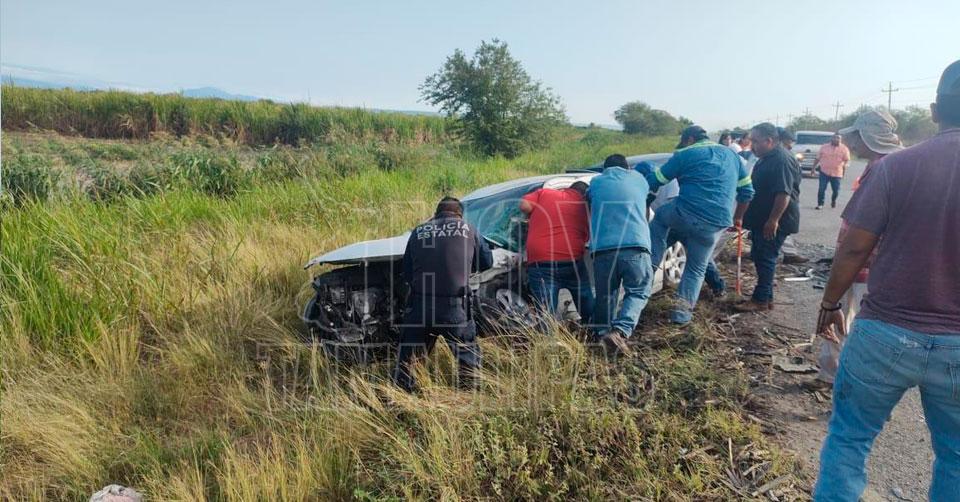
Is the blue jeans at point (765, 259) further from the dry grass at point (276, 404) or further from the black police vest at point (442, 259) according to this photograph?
the black police vest at point (442, 259)

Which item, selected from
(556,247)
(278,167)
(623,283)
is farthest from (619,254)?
(278,167)

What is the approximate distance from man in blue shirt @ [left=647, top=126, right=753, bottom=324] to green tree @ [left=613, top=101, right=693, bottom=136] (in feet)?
205

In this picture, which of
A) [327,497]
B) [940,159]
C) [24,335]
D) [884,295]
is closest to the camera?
[940,159]

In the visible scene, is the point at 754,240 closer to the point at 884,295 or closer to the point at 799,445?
the point at 799,445

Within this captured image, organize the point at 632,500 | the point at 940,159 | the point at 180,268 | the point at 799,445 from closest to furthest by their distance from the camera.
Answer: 1. the point at 940,159
2. the point at 632,500
3. the point at 799,445
4. the point at 180,268

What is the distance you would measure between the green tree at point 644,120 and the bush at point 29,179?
6269 cm

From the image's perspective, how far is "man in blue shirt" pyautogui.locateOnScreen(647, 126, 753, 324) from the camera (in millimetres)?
4504

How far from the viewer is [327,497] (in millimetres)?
2592

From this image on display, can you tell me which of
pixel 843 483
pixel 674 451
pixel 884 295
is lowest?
pixel 674 451

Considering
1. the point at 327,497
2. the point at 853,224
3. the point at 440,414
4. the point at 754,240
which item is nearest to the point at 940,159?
the point at 853,224

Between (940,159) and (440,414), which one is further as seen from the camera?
(440,414)

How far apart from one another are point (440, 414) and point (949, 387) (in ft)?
7.15

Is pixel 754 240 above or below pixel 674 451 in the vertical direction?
above

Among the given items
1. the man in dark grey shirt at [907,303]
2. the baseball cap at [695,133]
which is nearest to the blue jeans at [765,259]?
the baseball cap at [695,133]
